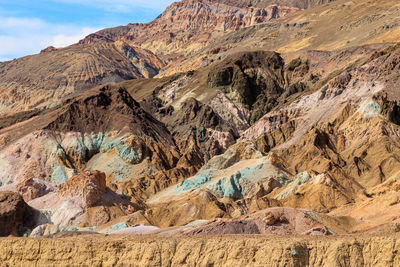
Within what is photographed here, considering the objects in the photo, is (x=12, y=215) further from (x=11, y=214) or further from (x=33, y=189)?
(x=33, y=189)

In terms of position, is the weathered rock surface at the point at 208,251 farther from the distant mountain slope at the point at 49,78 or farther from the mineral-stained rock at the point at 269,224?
the distant mountain slope at the point at 49,78

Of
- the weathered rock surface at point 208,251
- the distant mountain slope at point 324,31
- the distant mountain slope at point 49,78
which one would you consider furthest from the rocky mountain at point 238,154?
the distant mountain slope at point 49,78

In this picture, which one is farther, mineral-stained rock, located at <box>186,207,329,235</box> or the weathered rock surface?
mineral-stained rock, located at <box>186,207,329,235</box>

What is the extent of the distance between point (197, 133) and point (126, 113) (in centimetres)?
1250

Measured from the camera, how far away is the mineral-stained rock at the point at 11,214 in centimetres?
5122

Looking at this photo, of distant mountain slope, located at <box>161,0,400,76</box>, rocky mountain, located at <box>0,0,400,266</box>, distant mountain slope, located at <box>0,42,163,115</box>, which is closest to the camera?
rocky mountain, located at <box>0,0,400,266</box>

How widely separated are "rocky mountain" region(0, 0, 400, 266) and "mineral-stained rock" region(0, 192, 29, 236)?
4.2 inches

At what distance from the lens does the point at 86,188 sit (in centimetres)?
5922

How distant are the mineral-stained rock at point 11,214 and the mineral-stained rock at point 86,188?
237 inches

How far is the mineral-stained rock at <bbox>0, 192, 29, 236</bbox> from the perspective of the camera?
51.2m

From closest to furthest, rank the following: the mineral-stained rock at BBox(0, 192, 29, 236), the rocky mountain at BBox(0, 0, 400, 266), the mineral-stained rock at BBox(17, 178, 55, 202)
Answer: the rocky mountain at BBox(0, 0, 400, 266), the mineral-stained rock at BBox(0, 192, 29, 236), the mineral-stained rock at BBox(17, 178, 55, 202)

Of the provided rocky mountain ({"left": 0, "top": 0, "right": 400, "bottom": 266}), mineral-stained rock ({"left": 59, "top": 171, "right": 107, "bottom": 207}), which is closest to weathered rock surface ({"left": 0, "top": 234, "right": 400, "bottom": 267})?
rocky mountain ({"left": 0, "top": 0, "right": 400, "bottom": 266})

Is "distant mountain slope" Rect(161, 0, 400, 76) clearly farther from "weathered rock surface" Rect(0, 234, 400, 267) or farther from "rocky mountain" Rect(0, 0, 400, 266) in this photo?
"weathered rock surface" Rect(0, 234, 400, 267)

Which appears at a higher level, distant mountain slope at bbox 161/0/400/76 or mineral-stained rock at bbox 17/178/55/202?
distant mountain slope at bbox 161/0/400/76
